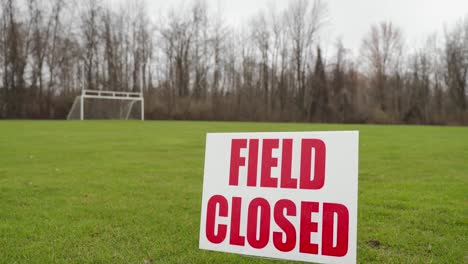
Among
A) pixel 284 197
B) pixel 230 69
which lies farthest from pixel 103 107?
pixel 284 197

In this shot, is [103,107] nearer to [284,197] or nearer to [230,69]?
[230,69]

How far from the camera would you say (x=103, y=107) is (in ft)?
114

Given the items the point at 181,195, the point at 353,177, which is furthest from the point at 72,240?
the point at 353,177

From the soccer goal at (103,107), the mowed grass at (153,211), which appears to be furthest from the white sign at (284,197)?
the soccer goal at (103,107)

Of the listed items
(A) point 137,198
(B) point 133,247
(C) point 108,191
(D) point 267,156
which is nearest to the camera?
(D) point 267,156

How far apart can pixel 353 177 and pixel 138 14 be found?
47895 millimetres

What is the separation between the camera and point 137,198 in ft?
17.3

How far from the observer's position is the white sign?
244 cm

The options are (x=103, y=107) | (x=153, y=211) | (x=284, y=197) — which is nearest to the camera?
(x=284, y=197)

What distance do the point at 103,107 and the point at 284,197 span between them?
1347 inches

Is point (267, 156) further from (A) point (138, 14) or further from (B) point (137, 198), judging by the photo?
(A) point (138, 14)

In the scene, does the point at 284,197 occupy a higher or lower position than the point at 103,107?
lower

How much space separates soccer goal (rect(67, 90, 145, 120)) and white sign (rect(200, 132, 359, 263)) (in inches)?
1261

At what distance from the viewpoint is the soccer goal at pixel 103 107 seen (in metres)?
34.0
